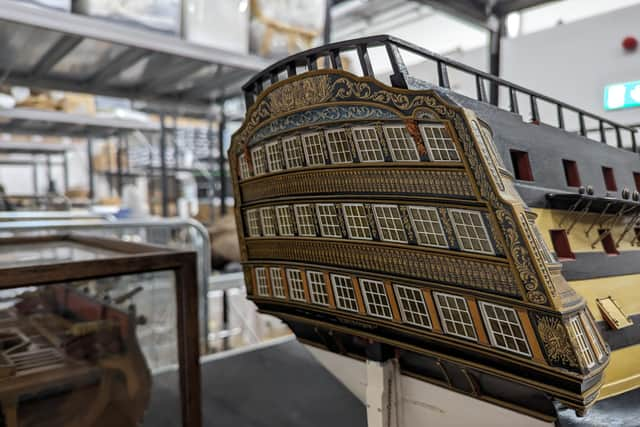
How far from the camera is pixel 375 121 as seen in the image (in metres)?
0.78

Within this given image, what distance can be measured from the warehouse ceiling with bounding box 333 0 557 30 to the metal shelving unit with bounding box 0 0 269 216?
0.92 metres

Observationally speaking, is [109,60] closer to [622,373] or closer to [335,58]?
[335,58]

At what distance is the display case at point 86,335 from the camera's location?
1.17 m

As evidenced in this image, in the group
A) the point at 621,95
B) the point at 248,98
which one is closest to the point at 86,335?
the point at 248,98

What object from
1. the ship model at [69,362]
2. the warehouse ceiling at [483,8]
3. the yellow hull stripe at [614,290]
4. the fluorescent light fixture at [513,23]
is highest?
the warehouse ceiling at [483,8]

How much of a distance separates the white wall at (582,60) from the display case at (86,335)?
104cm

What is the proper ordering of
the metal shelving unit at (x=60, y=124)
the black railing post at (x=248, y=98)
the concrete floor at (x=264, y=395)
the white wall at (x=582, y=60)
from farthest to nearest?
the metal shelving unit at (x=60, y=124), the concrete floor at (x=264, y=395), the white wall at (x=582, y=60), the black railing post at (x=248, y=98)

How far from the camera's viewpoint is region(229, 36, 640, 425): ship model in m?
0.69

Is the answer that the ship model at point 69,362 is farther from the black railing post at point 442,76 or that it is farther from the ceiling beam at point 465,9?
the ceiling beam at point 465,9

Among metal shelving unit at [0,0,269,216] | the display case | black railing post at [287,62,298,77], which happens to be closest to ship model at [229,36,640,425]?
black railing post at [287,62,298,77]

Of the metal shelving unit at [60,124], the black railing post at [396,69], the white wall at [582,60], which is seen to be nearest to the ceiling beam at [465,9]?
the white wall at [582,60]

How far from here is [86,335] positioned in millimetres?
1429

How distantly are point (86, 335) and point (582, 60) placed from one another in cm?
163

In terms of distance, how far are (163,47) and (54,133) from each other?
2.27 metres
